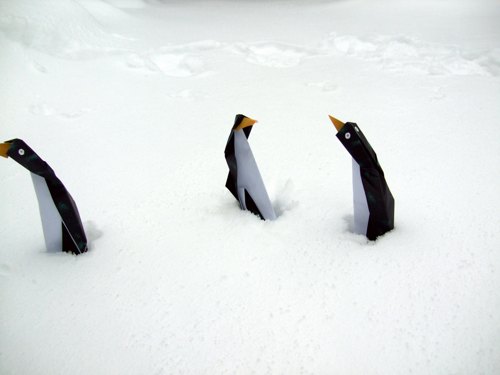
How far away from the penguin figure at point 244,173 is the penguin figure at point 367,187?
0.18 meters

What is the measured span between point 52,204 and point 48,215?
23 mm

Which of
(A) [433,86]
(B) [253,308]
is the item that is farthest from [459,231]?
(A) [433,86]

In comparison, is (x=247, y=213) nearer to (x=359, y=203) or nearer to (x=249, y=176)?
(x=249, y=176)

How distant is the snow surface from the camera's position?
0.59 meters

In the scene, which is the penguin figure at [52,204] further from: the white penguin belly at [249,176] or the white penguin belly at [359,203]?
the white penguin belly at [359,203]

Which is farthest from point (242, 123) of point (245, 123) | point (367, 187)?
point (367, 187)

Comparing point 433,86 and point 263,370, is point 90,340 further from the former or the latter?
point 433,86

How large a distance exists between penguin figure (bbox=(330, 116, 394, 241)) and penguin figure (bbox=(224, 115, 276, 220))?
0.18 meters

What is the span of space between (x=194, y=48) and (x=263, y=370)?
164 centimetres

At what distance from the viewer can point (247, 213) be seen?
0.83m

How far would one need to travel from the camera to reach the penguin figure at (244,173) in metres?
0.76

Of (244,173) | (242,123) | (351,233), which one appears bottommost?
(351,233)

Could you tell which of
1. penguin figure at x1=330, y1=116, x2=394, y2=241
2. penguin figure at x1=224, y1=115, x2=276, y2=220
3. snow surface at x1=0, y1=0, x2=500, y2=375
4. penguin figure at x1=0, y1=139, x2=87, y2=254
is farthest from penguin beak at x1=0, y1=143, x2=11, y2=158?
penguin figure at x1=330, y1=116, x2=394, y2=241

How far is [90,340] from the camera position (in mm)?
605
